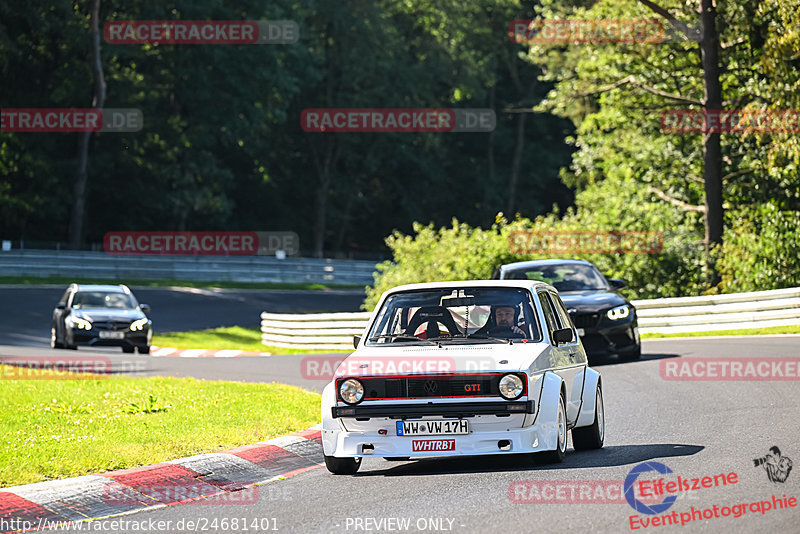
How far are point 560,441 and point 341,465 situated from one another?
1.71 meters

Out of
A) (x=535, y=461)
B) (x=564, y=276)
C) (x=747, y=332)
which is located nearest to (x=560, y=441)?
(x=535, y=461)

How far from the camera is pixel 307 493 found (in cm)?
895

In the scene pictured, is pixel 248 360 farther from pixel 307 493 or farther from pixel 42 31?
pixel 42 31

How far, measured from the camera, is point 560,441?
9.71 meters

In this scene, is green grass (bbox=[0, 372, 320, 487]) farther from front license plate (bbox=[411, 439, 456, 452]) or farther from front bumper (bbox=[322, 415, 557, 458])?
front license plate (bbox=[411, 439, 456, 452])

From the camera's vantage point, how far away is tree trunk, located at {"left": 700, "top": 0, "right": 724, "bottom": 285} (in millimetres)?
32250

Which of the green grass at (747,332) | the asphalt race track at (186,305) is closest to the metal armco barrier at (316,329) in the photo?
the asphalt race track at (186,305)

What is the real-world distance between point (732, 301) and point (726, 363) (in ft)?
27.8

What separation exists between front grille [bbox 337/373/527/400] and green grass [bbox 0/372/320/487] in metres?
1.94

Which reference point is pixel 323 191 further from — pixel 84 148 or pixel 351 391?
pixel 351 391

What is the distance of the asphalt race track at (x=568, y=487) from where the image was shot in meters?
7.41

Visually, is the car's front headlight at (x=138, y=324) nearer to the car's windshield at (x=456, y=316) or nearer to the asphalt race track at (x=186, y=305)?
the asphalt race track at (x=186, y=305)

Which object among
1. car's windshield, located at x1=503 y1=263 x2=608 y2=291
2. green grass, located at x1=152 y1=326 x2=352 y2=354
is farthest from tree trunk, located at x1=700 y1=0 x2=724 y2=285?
car's windshield, located at x1=503 y1=263 x2=608 y2=291

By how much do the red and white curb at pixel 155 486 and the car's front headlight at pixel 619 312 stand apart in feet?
29.3
